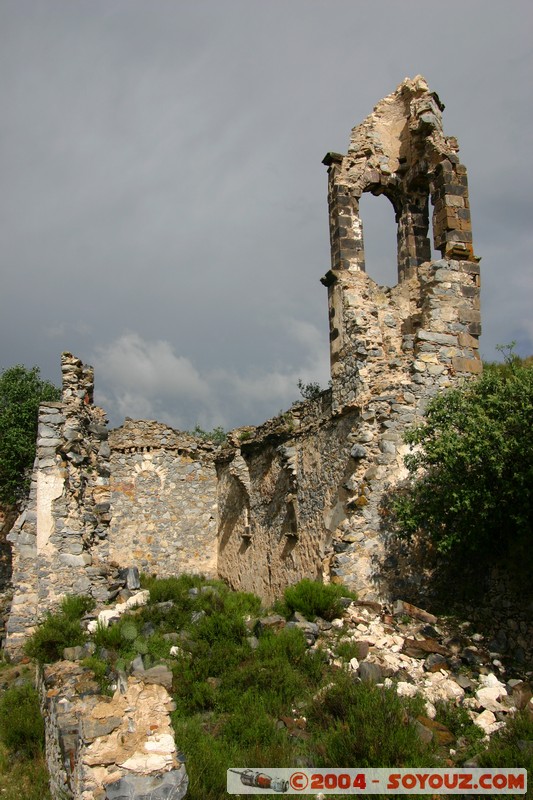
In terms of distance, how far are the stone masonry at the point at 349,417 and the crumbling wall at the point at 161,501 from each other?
207 centimetres

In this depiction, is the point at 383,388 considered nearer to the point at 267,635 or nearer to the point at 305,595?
the point at 305,595

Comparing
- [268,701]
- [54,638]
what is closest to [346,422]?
[268,701]

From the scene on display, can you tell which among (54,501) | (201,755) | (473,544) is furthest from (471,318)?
(201,755)

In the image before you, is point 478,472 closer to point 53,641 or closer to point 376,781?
point 376,781

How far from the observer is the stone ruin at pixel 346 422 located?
9.96 m

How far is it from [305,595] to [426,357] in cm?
409

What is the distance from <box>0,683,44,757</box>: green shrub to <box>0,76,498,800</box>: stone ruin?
386 mm

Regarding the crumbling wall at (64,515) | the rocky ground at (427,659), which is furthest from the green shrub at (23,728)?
the rocky ground at (427,659)

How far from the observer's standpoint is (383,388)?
10367 mm

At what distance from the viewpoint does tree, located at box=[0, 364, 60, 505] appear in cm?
1673

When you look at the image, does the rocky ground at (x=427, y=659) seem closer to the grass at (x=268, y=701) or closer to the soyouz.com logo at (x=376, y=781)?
the grass at (x=268, y=701)

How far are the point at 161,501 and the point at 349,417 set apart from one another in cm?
717

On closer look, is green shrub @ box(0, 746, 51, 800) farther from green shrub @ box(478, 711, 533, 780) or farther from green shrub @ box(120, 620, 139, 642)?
green shrub @ box(478, 711, 533, 780)

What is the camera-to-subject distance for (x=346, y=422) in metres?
11.0
